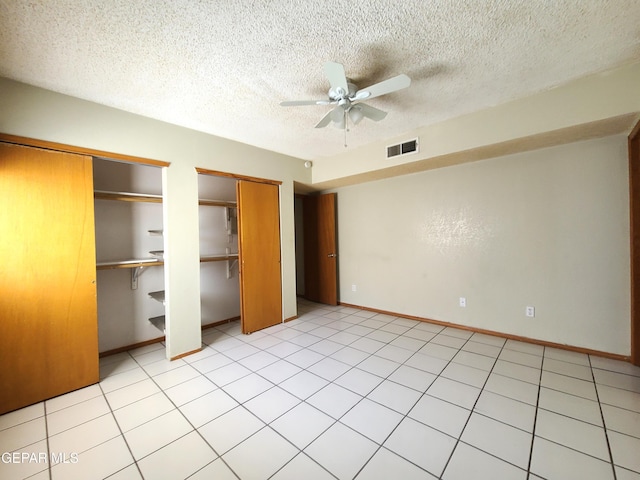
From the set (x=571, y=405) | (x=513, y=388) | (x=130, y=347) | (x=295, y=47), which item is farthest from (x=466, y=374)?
(x=130, y=347)

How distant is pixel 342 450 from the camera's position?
5.24 feet

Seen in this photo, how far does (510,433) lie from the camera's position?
1.70m

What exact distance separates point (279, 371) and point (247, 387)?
369mm

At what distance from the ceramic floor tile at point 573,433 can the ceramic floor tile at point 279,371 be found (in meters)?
1.97

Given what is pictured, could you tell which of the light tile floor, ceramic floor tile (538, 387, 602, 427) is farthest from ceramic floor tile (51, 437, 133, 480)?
ceramic floor tile (538, 387, 602, 427)

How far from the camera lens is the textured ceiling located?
153 centimetres

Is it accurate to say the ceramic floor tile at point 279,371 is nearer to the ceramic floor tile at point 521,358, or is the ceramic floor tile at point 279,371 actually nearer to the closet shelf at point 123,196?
the ceramic floor tile at point 521,358

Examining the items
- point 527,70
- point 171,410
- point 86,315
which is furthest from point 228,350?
point 527,70

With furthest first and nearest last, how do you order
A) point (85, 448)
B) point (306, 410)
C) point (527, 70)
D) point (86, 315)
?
point (86, 315)
point (527, 70)
point (306, 410)
point (85, 448)

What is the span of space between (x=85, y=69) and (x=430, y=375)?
399 centimetres

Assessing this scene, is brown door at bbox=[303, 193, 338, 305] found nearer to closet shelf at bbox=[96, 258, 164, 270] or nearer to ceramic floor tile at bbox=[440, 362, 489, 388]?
ceramic floor tile at bbox=[440, 362, 489, 388]

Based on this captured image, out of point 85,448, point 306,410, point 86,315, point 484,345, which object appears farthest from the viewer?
point 484,345

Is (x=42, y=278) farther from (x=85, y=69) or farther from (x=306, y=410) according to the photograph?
(x=306, y=410)

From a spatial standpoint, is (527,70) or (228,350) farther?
(228,350)
